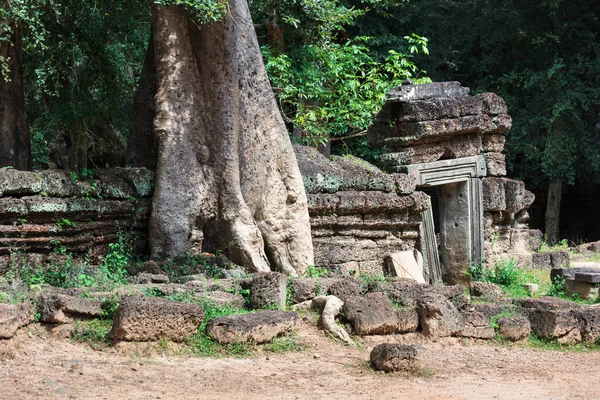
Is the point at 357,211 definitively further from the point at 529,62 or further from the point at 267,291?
the point at 529,62

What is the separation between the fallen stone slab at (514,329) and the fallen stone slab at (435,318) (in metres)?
0.59

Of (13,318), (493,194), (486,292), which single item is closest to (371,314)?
(13,318)

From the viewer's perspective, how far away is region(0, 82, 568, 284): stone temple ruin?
27.4ft

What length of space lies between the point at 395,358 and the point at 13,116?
6462 millimetres

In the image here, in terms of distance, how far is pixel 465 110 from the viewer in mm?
13414

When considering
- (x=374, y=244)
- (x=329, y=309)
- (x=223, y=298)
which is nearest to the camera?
(x=223, y=298)

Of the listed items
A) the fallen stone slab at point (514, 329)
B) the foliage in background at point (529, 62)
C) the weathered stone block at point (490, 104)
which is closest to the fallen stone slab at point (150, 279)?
the fallen stone slab at point (514, 329)

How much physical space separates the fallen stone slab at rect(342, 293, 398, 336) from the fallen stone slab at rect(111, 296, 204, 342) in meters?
1.56

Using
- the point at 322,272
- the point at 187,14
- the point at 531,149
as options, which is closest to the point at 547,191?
the point at 531,149

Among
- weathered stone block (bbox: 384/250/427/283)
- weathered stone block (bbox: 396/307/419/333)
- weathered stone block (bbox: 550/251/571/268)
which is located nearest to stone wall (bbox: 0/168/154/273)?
weathered stone block (bbox: 396/307/419/333)

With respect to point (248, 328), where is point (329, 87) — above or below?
above

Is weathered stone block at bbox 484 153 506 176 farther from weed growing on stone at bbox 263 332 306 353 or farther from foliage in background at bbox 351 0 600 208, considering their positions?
weed growing on stone at bbox 263 332 306 353

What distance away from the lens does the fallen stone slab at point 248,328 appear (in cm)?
684

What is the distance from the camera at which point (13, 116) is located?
10914mm
